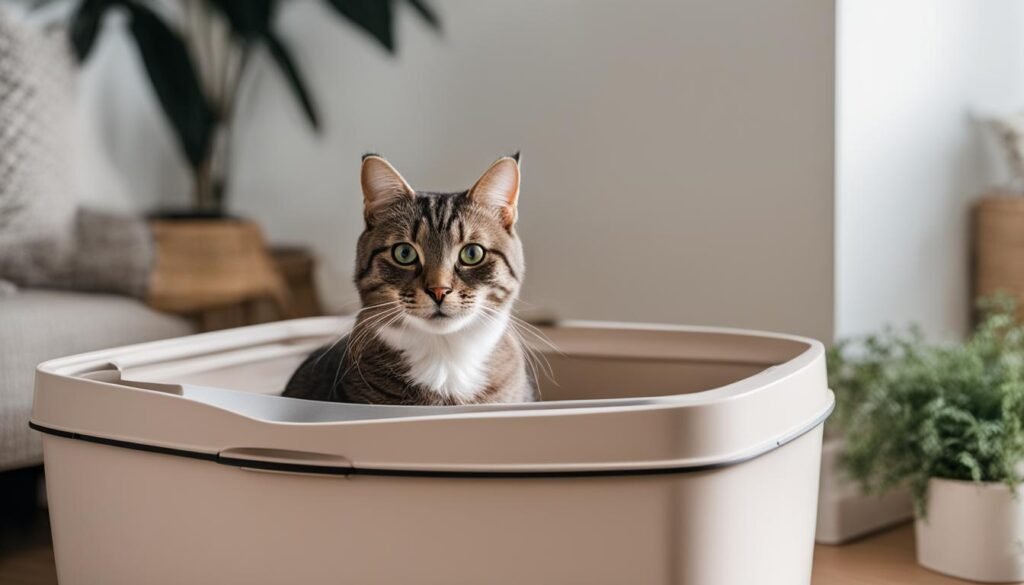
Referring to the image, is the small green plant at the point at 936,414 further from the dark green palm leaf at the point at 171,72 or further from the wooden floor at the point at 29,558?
the dark green palm leaf at the point at 171,72

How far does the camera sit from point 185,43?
7.36 ft

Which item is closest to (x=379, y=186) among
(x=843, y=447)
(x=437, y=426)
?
(x=437, y=426)

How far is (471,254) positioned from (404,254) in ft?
0.21

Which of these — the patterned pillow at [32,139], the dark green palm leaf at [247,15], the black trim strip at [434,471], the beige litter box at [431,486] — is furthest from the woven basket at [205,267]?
the black trim strip at [434,471]

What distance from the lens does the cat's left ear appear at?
108 centimetres

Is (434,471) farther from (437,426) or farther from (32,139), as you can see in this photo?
(32,139)

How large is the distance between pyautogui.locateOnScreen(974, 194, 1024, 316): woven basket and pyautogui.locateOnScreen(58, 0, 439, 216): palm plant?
3.41ft

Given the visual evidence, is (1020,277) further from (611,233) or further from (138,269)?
(138,269)

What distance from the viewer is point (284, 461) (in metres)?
0.93

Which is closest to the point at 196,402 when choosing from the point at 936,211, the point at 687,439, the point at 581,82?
the point at 687,439

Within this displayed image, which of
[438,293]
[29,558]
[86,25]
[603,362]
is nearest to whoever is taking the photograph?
[438,293]

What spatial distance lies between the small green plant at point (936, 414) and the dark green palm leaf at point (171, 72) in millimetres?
1328

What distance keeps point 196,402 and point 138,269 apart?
979mm

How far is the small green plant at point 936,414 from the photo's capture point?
143cm
